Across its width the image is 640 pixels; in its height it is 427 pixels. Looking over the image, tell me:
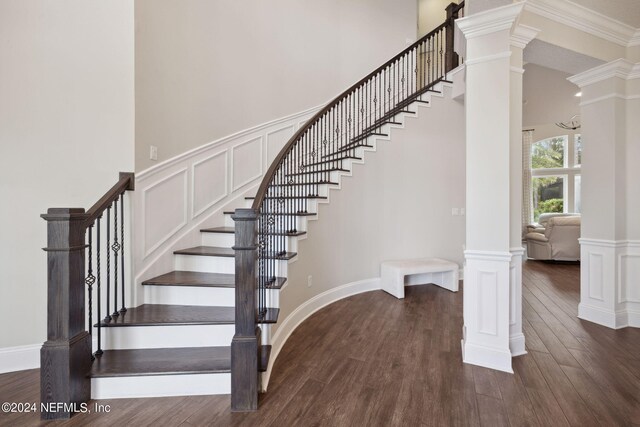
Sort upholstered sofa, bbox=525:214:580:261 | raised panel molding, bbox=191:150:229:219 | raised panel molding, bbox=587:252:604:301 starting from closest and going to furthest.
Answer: raised panel molding, bbox=587:252:604:301 < raised panel molding, bbox=191:150:229:219 < upholstered sofa, bbox=525:214:580:261

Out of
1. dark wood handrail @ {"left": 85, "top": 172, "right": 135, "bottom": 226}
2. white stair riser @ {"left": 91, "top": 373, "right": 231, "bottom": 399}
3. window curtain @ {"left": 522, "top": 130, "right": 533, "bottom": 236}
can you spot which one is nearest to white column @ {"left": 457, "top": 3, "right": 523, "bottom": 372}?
white stair riser @ {"left": 91, "top": 373, "right": 231, "bottom": 399}

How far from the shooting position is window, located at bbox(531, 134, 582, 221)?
821cm

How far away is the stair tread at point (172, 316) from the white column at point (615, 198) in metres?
3.69

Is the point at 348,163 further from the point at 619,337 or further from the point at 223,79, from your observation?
the point at 619,337

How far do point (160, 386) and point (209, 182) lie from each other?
212cm

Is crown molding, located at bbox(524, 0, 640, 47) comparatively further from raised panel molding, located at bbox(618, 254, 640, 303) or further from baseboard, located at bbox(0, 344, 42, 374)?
baseboard, located at bbox(0, 344, 42, 374)

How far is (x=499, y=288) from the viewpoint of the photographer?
2.25 m

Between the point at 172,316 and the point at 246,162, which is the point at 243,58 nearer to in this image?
the point at 246,162

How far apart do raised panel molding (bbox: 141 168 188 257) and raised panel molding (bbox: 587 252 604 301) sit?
4318 millimetres

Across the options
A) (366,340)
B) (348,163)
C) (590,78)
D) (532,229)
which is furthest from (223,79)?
(532,229)

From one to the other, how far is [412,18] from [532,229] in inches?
218

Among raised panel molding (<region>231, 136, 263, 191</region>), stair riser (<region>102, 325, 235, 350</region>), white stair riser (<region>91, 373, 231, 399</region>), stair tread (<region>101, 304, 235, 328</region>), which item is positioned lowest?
white stair riser (<region>91, 373, 231, 399</region>)

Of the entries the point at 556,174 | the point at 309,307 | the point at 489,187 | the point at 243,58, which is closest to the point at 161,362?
the point at 309,307

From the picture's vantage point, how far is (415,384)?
79.8 inches
